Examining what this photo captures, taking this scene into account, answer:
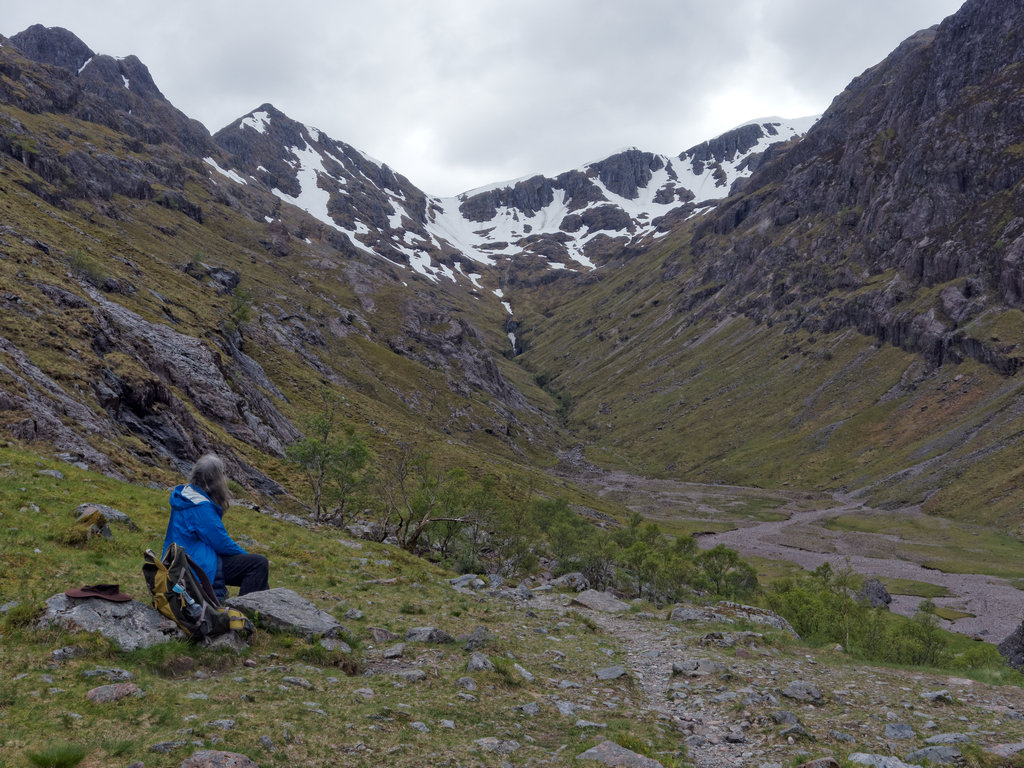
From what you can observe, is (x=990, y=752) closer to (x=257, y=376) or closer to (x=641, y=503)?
(x=257, y=376)

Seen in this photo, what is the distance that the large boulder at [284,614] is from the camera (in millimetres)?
13562

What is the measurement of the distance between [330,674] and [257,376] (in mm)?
92476

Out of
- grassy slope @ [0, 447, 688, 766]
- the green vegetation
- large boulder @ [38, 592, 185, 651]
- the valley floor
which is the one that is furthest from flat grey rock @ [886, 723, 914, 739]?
the green vegetation

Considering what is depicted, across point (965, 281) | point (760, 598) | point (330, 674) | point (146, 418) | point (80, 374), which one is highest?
point (965, 281)

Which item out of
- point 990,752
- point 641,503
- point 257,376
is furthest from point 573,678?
point 641,503

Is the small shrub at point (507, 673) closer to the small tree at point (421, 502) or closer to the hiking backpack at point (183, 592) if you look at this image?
the hiking backpack at point (183, 592)

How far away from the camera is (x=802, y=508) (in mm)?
157125

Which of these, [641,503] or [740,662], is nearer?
[740,662]

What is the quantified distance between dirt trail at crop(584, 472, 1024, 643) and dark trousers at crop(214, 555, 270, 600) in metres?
56.6

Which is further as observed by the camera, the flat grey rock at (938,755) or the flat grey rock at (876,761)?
the flat grey rock at (938,755)

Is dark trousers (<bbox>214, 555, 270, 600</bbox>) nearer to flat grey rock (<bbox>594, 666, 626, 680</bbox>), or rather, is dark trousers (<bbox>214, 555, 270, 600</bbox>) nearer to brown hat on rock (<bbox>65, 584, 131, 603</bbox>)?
brown hat on rock (<bbox>65, 584, 131, 603</bbox>)

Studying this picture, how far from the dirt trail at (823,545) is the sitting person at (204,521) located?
58.0 m

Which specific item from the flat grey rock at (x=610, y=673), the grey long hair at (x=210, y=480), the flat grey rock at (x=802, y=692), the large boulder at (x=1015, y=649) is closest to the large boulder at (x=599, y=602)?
the flat grey rock at (x=610, y=673)

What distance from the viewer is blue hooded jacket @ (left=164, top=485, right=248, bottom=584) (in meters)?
11.9
